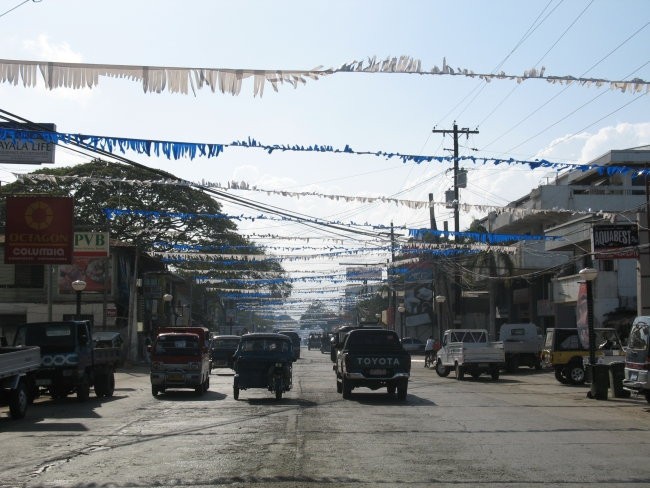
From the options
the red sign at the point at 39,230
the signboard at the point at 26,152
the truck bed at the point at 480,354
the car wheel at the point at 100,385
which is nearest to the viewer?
the car wheel at the point at 100,385

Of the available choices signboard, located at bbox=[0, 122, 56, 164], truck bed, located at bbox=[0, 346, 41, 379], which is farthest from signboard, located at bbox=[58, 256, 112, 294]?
truck bed, located at bbox=[0, 346, 41, 379]

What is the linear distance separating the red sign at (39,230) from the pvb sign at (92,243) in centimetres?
1218

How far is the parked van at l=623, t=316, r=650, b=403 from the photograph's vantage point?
2142 cm

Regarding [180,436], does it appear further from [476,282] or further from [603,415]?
[476,282]

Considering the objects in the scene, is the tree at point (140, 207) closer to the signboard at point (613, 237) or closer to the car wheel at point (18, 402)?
the signboard at point (613, 237)

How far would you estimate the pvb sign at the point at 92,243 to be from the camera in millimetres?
42500

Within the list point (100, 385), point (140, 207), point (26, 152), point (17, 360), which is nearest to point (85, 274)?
point (140, 207)

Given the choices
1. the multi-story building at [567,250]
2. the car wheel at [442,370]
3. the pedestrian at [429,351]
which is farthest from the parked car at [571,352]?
the pedestrian at [429,351]

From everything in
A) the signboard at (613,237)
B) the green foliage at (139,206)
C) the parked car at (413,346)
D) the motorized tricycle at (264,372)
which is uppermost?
the green foliage at (139,206)

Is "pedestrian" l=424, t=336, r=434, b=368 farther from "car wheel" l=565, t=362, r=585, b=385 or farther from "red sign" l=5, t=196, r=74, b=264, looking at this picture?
"red sign" l=5, t=196, r=74, b=264

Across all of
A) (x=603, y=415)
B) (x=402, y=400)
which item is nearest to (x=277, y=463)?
(x=603, y=415)

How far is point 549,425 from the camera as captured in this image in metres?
17.6

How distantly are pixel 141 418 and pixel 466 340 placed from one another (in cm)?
2198

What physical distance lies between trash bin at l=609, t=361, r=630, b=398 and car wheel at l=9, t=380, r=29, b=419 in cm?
1619
